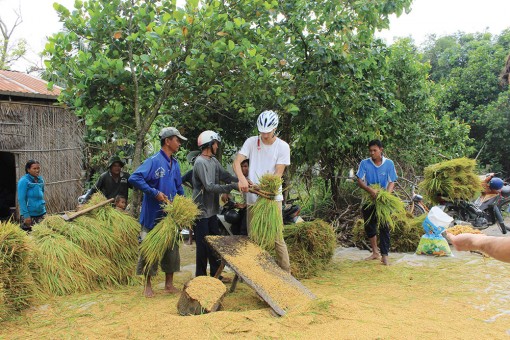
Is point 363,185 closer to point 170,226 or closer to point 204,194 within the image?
point 204,194

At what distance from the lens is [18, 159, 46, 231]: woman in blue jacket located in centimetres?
615

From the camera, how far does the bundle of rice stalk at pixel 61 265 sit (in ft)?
14.7

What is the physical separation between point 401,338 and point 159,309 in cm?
210

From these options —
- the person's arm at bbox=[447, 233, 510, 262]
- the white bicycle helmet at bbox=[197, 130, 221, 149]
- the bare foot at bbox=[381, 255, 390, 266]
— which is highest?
the white bicycle helmet at bbox=[197, 130, 221, 149]

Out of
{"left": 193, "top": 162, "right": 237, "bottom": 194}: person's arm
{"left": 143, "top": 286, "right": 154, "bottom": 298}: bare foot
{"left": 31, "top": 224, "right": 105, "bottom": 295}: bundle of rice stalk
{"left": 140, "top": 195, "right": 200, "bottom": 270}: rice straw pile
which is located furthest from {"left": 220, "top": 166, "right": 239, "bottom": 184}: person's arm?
{"left": 31, "top": 224, "right": 105, "bottom": 295}: bundle of rice stalk

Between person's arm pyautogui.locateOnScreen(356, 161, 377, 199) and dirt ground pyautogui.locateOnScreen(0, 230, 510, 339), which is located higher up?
person's arm pyautogui.locateOnScreen(356, 161, 377, 199)

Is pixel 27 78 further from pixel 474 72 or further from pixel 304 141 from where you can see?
pixel 474 72

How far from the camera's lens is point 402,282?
5090mm

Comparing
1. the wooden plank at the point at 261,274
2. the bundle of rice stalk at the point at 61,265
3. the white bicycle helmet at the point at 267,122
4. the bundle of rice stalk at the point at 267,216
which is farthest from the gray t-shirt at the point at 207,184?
the bundle of rice stalk at the point at 61,265

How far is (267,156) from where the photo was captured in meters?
4.88

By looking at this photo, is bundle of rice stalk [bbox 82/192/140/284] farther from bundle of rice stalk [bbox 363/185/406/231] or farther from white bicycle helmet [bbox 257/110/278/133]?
bundle of rice stalk [bbox 363/185/406/231]

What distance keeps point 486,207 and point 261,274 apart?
19.9 feet

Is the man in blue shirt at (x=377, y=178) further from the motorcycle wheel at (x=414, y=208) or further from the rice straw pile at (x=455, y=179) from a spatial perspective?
the motorcycle wheel at (x=414, y=208)

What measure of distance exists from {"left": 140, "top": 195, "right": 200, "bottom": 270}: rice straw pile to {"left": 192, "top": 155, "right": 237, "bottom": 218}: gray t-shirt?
1.59 ft
